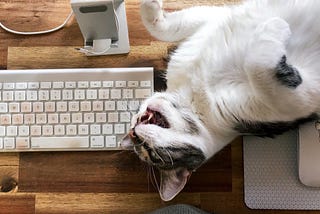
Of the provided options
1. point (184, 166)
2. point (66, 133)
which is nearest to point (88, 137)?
point (66, 133)

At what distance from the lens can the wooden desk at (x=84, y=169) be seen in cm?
109

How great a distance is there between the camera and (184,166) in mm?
940

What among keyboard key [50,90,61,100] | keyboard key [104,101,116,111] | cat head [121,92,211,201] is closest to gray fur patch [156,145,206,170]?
cat head [121,92,211,201]

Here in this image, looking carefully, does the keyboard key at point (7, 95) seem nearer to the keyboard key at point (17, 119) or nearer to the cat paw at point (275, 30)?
the keyboard key at point (17, 119)

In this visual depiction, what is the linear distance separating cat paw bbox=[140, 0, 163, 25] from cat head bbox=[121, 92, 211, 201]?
18 cm

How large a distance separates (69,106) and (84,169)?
16 cm

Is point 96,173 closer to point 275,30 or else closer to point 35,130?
point 35,130

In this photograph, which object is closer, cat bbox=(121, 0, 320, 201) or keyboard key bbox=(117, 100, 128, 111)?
cat bbox=(121, 0, 320, 201)

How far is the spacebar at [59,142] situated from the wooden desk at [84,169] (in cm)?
3

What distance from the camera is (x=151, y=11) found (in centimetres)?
100

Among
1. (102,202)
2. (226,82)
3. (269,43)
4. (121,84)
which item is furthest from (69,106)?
(269,43)

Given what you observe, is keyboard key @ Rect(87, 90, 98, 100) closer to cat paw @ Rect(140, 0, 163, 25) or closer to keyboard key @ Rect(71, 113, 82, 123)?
keyboard key @ Rect(71, 113, 82, 123)

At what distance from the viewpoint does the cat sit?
2.67 feet

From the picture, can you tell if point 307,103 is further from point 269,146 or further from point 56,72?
point 56,72
